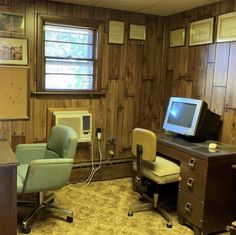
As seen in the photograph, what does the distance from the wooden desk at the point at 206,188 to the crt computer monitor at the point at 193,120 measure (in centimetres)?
22

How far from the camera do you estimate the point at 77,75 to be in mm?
3963

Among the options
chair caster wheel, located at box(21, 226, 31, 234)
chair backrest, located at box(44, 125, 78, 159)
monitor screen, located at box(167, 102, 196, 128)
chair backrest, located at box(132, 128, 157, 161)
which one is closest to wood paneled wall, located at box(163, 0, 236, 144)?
monitor screen, located at box(167, 102, 196, 128)

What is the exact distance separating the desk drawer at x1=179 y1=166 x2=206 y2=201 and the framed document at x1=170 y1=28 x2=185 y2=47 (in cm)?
184

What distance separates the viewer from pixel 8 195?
7.48ft

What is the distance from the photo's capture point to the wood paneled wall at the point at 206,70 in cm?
330

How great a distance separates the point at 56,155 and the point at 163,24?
8.11 feet

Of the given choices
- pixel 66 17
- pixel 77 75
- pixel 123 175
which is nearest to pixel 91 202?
pixel 123 175

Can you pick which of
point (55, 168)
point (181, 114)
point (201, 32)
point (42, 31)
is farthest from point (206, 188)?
point (42, 31)

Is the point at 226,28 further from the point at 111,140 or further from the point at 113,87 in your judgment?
the point at 111,140

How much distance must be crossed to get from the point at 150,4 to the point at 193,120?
1.54 meters

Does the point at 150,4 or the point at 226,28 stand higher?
the point at 150,4

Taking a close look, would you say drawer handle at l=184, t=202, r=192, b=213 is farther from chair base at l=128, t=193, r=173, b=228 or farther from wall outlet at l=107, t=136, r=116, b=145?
wall outlet at l=107, t=136, r=116, b=145

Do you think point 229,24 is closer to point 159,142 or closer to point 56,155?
point 159,142

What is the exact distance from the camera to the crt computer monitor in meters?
3.10
